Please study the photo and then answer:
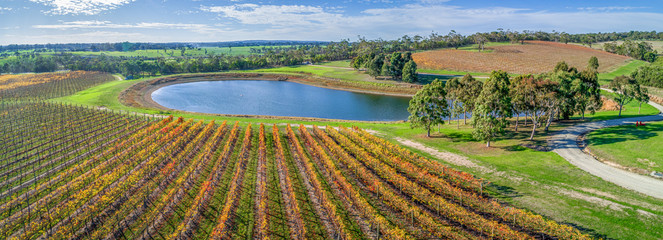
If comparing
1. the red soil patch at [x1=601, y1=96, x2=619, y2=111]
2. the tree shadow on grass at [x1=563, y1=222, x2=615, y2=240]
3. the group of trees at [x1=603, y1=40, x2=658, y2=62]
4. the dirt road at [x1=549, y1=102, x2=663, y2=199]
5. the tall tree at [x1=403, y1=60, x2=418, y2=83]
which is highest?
the group of trees at [x1=603, y1=40, x2=658, y2=62]

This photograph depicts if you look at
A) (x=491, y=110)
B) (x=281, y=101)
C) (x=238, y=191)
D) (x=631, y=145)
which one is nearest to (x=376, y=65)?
(x=281, y=101)

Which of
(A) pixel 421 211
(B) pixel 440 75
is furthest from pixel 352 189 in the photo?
(B) pixel 440 75

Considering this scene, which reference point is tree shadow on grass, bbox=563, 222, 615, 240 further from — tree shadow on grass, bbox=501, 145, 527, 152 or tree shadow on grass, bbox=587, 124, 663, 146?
tree shadow on grass, bbox=587, 124, 663, 146

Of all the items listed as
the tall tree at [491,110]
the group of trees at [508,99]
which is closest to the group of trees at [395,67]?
the group of trees at [508,99]

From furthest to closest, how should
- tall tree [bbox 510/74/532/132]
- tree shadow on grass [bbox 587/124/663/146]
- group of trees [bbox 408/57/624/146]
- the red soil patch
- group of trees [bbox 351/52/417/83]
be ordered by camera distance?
group of trees [bbox 351/52/417/83] < the red soil patch < tall tree [bbox 510/74/532/132] < group of trees [bbox 408/57/624/146] < tree shadow on grass [bbox 587/124/663/146]

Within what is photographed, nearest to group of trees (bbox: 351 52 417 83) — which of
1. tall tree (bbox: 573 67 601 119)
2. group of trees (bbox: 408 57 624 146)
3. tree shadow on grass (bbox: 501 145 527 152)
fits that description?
group of trees (bbox: 408 57 624 146)

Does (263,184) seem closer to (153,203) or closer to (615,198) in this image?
(153,203)

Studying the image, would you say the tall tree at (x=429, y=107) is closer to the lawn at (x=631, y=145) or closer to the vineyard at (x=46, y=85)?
the lawn at (x=631, y=145)
